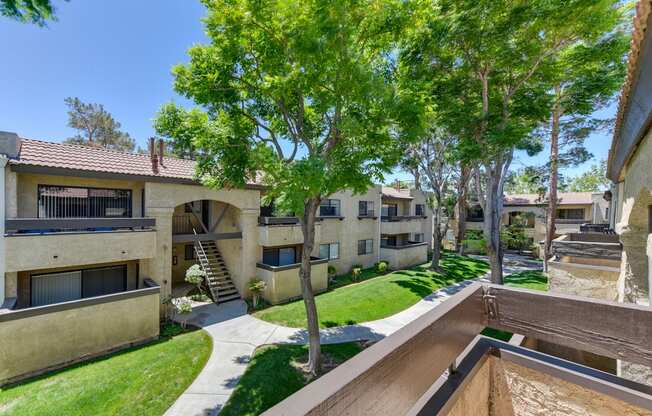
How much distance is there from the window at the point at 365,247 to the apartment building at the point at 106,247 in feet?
15.1

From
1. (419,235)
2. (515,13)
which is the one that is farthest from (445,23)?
(419,235)

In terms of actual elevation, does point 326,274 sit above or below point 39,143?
below

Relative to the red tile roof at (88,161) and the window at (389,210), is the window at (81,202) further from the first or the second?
the window at (389,210)

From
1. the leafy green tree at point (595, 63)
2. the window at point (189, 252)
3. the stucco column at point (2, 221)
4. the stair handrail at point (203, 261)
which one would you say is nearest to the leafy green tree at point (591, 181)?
the leafy green tree at point (595, 63)

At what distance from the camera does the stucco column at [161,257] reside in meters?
12.1

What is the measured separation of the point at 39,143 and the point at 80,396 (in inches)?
383

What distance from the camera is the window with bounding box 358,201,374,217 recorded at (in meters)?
21.3

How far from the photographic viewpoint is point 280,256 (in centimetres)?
1673

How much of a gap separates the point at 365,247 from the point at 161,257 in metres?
14.1

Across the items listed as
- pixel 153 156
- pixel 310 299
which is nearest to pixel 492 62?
pixel 310 299

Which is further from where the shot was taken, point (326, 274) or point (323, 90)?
point (326, 274)

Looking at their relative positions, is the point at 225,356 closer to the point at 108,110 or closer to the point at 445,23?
the point at 445,23

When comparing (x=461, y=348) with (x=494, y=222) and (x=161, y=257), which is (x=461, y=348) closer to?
(x=494, y=222)

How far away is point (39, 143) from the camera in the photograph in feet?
35.7
